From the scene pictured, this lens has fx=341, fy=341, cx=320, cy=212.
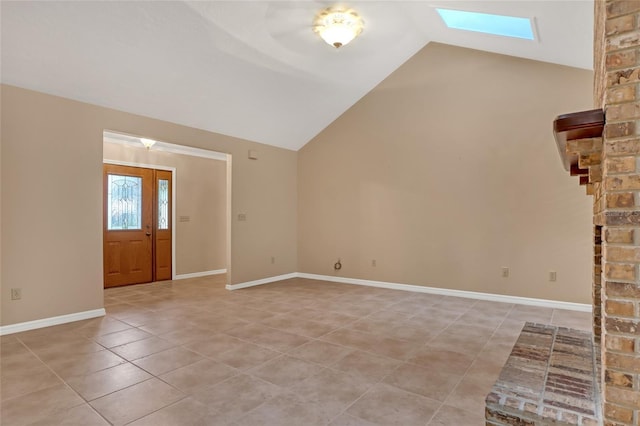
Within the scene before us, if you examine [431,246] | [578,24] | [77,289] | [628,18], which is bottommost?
[77,289]

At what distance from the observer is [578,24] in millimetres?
3266

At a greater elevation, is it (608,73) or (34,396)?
(608,73)

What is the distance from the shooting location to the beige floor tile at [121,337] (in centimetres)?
318

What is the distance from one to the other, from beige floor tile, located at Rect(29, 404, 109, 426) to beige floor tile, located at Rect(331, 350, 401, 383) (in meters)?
1.57

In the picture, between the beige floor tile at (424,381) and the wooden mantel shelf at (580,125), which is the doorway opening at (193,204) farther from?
the wooden mantel shelf at (580,125)

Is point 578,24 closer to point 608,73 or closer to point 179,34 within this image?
point 608,73

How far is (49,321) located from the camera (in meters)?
3.68

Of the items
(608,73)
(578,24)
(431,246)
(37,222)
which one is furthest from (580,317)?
(37,222)

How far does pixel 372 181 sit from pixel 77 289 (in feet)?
14.5

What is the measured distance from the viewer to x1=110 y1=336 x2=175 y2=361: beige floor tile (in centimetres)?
292

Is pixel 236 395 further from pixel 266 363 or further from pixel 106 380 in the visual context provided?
pixel 106 380

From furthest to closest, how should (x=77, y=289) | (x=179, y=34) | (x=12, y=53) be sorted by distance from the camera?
(x=77, y=289), (x=179, y=34), (x=12, y=53)

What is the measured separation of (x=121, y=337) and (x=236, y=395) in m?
1.76

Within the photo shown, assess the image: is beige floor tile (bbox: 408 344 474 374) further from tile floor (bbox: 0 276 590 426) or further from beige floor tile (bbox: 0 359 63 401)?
beige floor tile (bbox: 0 359 63 401)
